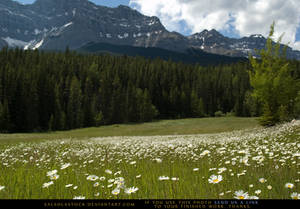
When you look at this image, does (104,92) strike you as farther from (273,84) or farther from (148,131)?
(273,84)

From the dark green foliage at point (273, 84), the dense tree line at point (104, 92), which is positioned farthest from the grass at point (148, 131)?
the dense tree line at point (104, 92)

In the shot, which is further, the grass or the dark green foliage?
the grass

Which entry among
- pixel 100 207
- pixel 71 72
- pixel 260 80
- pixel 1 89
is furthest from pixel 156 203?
pixel 71 72

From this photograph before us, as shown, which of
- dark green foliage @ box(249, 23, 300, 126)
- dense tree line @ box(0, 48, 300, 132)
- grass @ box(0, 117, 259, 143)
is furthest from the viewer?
dense tree line @ box(0, 48, 300, 132)

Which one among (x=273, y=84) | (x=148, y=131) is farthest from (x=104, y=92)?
(x=273, y=84)

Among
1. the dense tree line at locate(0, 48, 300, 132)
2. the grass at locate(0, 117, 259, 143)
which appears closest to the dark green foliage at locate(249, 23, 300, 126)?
the grass at locate(0, 117, 259, 143)

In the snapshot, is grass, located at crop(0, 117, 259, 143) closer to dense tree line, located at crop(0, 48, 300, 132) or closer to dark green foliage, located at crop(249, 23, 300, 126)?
dark green foliage, located at crop(249, 23, 300, 126)

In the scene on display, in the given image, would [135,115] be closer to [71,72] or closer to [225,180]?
[71,72]

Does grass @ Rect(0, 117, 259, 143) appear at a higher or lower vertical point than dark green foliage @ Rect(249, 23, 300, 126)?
lower

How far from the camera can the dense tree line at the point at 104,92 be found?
229ft

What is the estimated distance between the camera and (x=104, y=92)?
93625 mm

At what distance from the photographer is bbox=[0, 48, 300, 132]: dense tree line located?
69875 millimetres

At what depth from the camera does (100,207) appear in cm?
233

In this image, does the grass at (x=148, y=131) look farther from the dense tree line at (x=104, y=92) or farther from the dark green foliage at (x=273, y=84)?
the dense tree line at (x=104, y=92)
